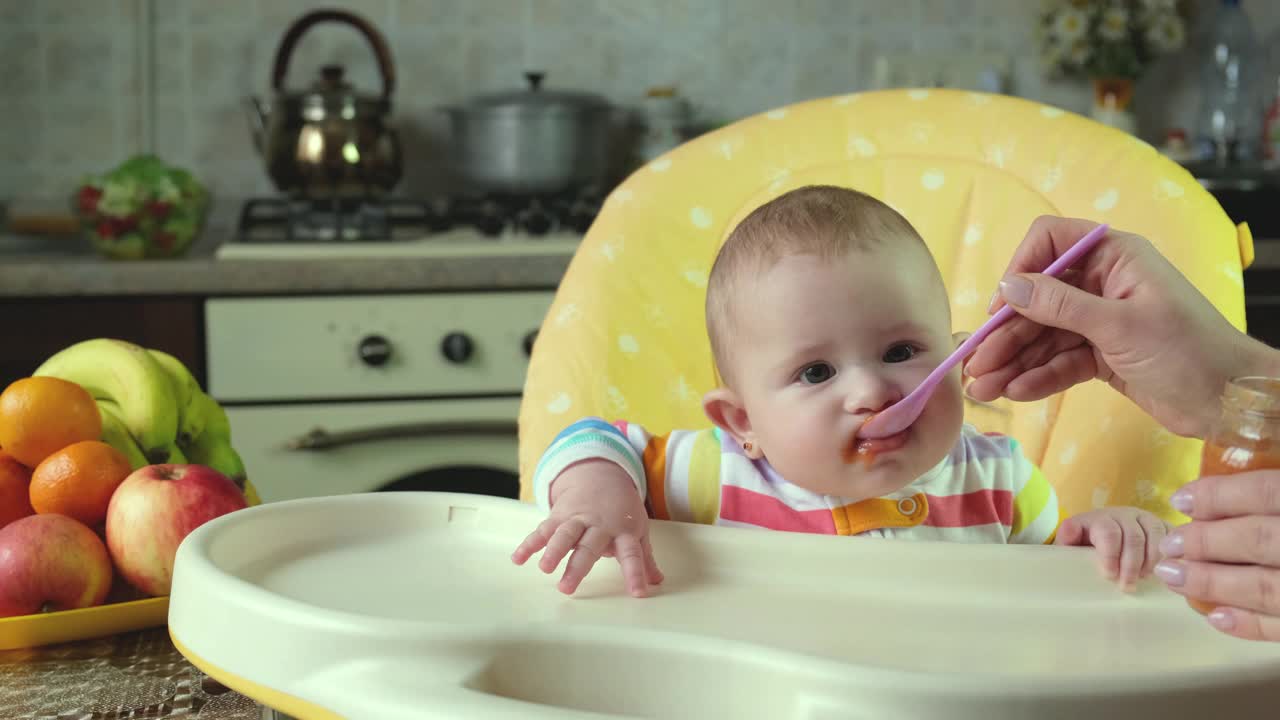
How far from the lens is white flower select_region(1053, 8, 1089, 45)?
269 centimetres

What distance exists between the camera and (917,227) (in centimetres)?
126

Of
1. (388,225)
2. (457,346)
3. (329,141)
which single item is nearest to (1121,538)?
(457,346)

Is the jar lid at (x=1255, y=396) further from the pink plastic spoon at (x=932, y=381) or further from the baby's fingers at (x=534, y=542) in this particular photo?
the baby's fingers at (x=534, y=542)

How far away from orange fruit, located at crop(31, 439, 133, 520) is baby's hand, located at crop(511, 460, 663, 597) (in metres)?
0.30

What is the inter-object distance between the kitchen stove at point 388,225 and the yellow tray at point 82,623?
128 centimetres

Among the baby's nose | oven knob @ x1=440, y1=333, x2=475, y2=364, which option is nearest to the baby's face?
the baby's nose

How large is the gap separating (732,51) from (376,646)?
2.32m

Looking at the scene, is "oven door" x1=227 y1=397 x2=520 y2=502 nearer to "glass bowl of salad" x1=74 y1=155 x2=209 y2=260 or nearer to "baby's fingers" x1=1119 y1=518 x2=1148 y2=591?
"glass bowl of salad" x1=74 y1=155 x2=209 y2=260

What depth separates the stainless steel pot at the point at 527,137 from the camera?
2.42 meters

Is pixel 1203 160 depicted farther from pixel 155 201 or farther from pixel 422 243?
pixel 155 201

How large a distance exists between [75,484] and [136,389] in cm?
12

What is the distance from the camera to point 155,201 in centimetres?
212

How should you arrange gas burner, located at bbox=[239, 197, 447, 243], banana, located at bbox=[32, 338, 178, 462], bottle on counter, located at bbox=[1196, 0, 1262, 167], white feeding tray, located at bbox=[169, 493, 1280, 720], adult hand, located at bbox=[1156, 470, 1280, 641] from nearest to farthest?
white feeding tray, located at bbox=[169, 493, 1280, 720] → adult hand, located at bbox=[1156, 470, 1280, 641] → banana, located at bbox=[32, 338, 178, 462] → gas burner, located at bbox=[239, 197, 447, 243] → bottle on counter, located at bbox=[1196, 0, 1262, 167]

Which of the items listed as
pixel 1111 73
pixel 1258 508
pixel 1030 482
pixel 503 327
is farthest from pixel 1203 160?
pixel 1258 508
